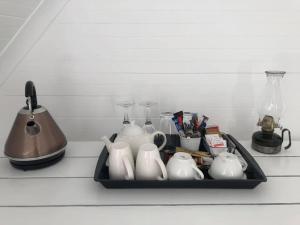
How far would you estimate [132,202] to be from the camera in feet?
2.50

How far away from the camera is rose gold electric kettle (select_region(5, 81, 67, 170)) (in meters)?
0.88

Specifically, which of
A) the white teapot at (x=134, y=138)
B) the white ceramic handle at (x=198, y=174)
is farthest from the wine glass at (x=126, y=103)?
the white ceramic handle at (x=198, y=174)

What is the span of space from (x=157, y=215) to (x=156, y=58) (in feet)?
2.18

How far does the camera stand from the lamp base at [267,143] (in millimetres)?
1006

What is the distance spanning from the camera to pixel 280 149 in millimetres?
1022

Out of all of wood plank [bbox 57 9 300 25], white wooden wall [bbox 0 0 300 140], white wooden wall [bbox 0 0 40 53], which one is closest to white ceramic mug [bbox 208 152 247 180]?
white wooden wall [bbox 0 0 300 140]

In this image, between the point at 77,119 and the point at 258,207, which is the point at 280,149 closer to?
the point at 258,207

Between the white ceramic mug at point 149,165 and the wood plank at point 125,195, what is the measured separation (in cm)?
4

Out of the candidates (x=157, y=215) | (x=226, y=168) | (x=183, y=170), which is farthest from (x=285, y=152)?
(x=157, y=215)

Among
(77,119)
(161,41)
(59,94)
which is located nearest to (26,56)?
(59,94)

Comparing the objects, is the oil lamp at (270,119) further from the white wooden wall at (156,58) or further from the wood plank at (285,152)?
the white wooden wall at (156,58)

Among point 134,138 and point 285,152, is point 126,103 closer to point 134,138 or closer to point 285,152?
point 134,138

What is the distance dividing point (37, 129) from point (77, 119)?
36 centimetres

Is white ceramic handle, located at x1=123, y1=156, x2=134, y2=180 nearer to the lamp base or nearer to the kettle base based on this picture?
the kettle base
